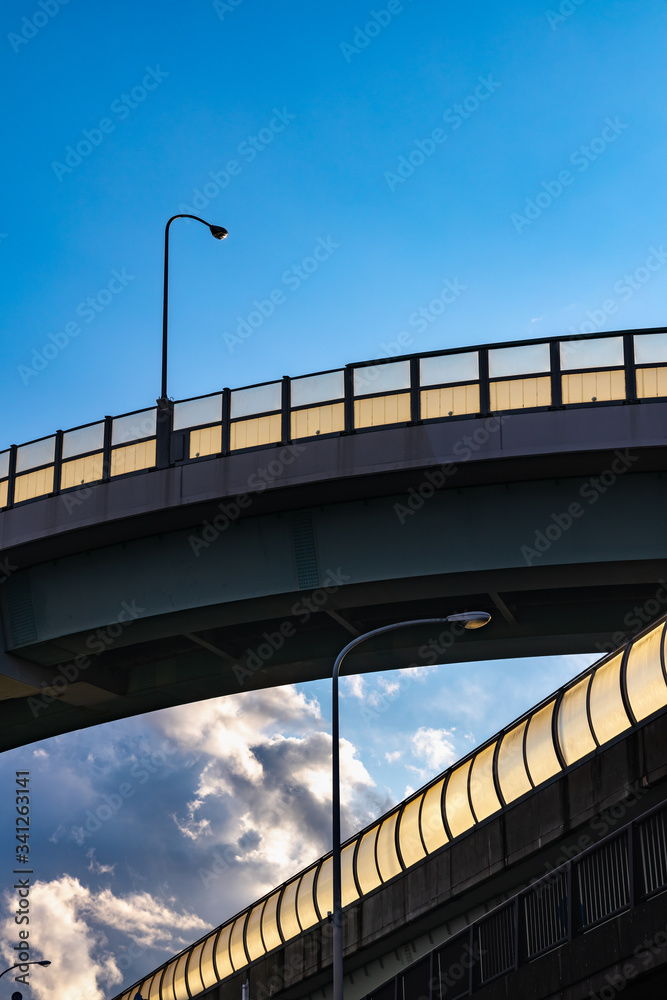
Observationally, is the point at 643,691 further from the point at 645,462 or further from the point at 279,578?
the point at 279,578

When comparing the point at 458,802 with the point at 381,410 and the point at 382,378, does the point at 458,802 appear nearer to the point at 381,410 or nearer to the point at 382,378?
the point at 381,410

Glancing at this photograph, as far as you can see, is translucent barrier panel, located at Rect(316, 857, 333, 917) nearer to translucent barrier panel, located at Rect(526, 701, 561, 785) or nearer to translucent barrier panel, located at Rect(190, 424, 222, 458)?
translucent barrier panel, located at Rect(526, 701, 561, 785)

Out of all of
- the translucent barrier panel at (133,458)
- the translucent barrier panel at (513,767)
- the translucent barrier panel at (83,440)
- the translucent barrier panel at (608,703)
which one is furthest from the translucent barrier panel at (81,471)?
the translucent barrier panel at (608,703)

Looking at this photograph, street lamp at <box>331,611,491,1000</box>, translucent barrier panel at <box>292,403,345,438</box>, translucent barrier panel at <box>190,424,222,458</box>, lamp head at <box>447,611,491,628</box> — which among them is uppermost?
translucent barrier panel at <box>190,424,222,458</box>

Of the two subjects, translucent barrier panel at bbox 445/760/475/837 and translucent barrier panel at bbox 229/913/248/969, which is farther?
translucent barrier panel at bbox 229/913/248/969

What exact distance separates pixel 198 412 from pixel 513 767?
10333 millimetres

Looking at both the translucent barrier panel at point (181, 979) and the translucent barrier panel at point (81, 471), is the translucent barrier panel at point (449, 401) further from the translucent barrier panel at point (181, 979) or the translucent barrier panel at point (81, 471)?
the translucent barrier panel at point (181, 979)

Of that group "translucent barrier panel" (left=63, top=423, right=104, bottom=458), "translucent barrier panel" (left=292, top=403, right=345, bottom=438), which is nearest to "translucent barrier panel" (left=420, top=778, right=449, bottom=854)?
"translucent barrier panel" (left=292, top=403, right=345, bottom=438)

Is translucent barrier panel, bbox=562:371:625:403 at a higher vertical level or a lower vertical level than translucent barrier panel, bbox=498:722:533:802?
higher

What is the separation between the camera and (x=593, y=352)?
23.6m

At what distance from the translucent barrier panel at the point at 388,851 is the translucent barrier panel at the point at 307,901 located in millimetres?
4108

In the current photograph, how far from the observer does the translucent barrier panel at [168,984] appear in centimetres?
4140

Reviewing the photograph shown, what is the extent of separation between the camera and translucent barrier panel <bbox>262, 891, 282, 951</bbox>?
32.5m

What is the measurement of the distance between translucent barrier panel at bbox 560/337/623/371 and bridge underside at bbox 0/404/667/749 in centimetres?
106
